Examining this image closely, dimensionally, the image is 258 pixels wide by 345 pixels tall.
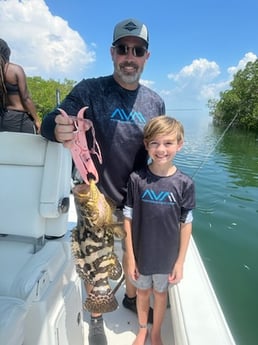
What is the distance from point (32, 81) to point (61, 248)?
43636 mm

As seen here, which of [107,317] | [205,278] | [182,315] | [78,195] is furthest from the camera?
[107,317]

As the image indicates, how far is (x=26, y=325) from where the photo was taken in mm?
1562

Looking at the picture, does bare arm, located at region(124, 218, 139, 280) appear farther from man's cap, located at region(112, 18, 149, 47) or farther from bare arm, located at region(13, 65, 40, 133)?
bare arm, located at region(13, 65, 40, 133)

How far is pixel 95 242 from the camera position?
5.21ft

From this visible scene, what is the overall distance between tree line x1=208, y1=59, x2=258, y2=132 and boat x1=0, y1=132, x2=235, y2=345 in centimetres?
3914

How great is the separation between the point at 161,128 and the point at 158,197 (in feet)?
1.53

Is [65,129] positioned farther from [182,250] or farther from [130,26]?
[182,250]

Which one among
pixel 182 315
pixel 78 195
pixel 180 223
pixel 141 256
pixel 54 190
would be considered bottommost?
pixel 182 315

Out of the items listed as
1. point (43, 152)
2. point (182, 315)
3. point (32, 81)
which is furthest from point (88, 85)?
point (32, 81)

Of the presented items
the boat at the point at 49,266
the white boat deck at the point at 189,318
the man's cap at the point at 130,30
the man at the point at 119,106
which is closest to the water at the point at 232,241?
the white boat deck at the point at 189,318

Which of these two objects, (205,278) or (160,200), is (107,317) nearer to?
(205,278)

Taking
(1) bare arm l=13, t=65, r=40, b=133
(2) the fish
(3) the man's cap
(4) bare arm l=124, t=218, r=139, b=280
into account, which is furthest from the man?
(1) bare arm l=13, t=65, r=40, b=133

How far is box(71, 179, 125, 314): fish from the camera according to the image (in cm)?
150

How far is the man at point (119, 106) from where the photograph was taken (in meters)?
2.04
